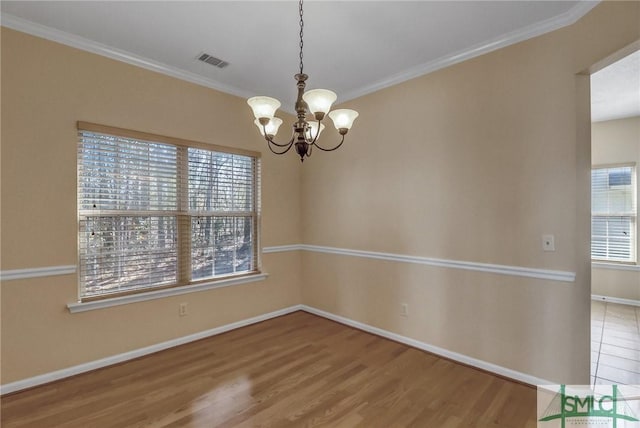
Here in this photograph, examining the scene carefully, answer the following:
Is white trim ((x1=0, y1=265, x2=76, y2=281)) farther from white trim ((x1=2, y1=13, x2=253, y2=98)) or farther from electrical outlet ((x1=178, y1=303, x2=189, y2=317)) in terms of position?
white trim ((x1=2, y1=13, x2=253, y2=98))

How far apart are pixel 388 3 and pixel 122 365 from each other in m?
3.66

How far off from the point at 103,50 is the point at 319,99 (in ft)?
7.32

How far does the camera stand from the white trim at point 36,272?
86.3 inches

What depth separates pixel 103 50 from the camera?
259 cm

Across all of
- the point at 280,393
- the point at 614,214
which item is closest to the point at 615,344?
the point at 614,214

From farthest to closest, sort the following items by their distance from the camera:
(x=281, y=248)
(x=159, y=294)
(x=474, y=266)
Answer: (x=281, y=248) → (x=159, y=294) → (x=474, y=266)

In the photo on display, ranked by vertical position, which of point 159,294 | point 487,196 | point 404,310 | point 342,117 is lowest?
point 404,310

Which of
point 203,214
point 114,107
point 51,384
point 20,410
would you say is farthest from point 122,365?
point 114,107

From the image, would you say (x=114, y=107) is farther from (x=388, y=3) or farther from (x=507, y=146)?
(x=507, y=146)

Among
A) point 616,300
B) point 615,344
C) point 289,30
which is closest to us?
point 289,30

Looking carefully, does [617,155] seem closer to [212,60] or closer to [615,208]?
[615,208]

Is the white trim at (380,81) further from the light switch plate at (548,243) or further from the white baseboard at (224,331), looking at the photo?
the white baseboard at (224,331)

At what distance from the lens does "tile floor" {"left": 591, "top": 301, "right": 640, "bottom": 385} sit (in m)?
2.45

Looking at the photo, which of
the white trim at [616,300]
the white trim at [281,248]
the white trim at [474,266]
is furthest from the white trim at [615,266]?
the white trim at [281,248]
